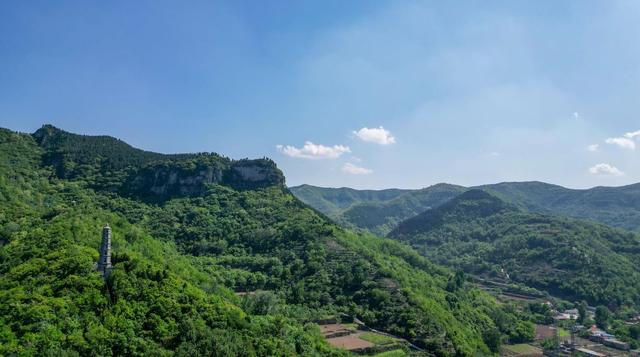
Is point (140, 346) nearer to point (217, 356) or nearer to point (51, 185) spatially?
point (217, 356)

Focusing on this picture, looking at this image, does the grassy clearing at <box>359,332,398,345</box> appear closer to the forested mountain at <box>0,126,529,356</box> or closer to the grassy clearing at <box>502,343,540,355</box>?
the forested mountain at <box>0,126,529,356</box>

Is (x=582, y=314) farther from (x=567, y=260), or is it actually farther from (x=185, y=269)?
(x=185, y=269)

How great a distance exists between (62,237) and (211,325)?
25.3m

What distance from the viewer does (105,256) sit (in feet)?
185

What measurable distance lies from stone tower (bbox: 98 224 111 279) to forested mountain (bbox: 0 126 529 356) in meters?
0.84

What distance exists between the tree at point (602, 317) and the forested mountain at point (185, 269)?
79.1 ft

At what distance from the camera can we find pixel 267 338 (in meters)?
56.3

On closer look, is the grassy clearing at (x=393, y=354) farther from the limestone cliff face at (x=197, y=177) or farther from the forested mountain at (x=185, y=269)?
the limestone cliff face at (x=197, y=177)

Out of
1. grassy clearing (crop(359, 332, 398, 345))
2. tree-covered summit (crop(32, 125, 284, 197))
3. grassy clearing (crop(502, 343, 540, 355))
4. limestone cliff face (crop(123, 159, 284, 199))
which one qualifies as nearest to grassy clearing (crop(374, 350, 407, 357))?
grassy clearing (crop(359, 332, 398, 345))

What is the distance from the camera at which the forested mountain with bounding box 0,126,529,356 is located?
50062 millimetres

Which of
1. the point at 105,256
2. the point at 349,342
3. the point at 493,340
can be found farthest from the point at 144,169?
the point at 493,340

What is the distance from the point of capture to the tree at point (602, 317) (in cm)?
11249

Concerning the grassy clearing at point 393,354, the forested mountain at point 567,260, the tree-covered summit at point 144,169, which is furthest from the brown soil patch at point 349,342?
the forested mountain at point 567,260

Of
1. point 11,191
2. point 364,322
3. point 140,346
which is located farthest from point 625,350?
point 11,191
